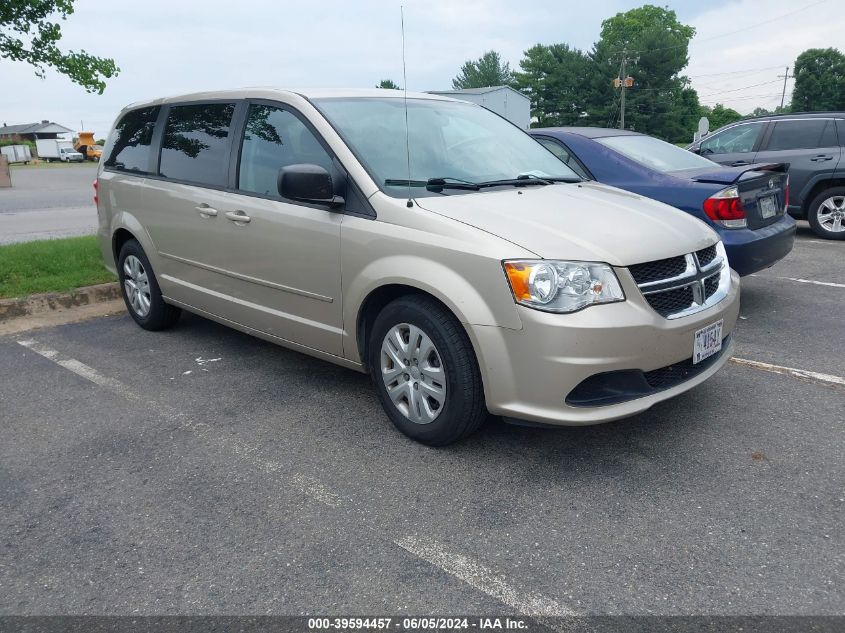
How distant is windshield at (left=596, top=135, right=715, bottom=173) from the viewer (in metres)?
6.39

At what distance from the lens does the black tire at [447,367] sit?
131 inches

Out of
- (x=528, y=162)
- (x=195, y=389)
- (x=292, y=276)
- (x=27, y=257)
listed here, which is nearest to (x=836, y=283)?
(x=528, y=162)

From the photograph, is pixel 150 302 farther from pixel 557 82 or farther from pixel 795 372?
pixel 557 82

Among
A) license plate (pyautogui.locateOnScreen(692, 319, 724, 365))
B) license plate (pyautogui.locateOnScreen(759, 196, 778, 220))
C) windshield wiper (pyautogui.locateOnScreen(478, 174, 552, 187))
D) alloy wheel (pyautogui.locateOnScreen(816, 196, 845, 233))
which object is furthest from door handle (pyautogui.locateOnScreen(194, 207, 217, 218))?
alloy wheel (pyautogui.locateOnScreen(816, 196, 845, 233))

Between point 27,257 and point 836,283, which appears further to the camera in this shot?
point 27,257

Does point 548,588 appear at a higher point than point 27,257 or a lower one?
lower

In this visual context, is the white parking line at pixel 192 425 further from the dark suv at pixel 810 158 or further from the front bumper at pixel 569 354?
the dark suv at pixel 810 158

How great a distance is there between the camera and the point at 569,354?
122 inches

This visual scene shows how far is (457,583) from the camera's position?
2.56 metres

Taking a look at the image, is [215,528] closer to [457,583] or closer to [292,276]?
[457,583]

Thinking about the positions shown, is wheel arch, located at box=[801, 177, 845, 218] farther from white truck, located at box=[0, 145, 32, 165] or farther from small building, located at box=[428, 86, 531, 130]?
white truck, located at box=[0, 145, 32, 165]

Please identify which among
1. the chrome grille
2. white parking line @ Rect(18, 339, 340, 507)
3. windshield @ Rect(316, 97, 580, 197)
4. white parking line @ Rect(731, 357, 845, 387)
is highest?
windshield @ Rect(316, 97, 580, 197)

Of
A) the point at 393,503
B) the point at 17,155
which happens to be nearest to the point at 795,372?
the point at 393,503

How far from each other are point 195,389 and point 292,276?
1040 mm
